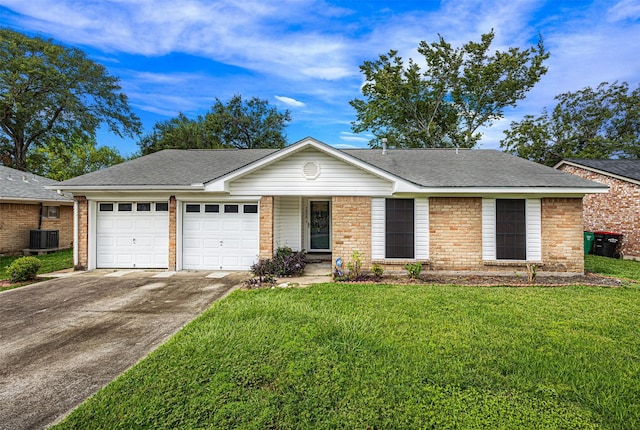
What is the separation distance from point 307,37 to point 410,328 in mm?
13933

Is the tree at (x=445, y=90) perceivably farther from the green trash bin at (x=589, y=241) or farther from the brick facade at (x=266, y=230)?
the brick facade at (x=266, y=230)

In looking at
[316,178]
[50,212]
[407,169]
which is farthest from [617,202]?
[50,212]

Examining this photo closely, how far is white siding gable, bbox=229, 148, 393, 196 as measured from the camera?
9.12m

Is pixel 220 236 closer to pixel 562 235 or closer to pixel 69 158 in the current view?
pixel 562 235

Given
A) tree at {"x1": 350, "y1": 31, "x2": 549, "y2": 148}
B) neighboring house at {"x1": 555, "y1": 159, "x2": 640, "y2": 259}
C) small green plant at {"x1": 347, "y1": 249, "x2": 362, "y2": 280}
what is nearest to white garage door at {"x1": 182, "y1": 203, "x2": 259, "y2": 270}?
small green plant at {"x1": 347, "y1": 249, "x2": 362, "y2": 280}

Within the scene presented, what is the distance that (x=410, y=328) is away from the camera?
15.7 ft

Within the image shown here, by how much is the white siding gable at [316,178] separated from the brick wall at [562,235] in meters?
4.85

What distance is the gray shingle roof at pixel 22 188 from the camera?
42.3 ft

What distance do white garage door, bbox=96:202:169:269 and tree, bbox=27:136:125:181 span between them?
23.7 m

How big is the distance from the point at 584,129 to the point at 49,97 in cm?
4687

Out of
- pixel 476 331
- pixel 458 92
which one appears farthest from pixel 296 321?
pixel 458 92

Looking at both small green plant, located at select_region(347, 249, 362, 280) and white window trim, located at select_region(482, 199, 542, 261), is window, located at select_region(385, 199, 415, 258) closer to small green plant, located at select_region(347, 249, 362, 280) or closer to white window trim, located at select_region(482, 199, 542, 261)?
small green plant, located at select_region(347, 249, 362, 280)

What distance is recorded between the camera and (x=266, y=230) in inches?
370

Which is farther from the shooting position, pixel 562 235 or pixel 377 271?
pixel 562 235
